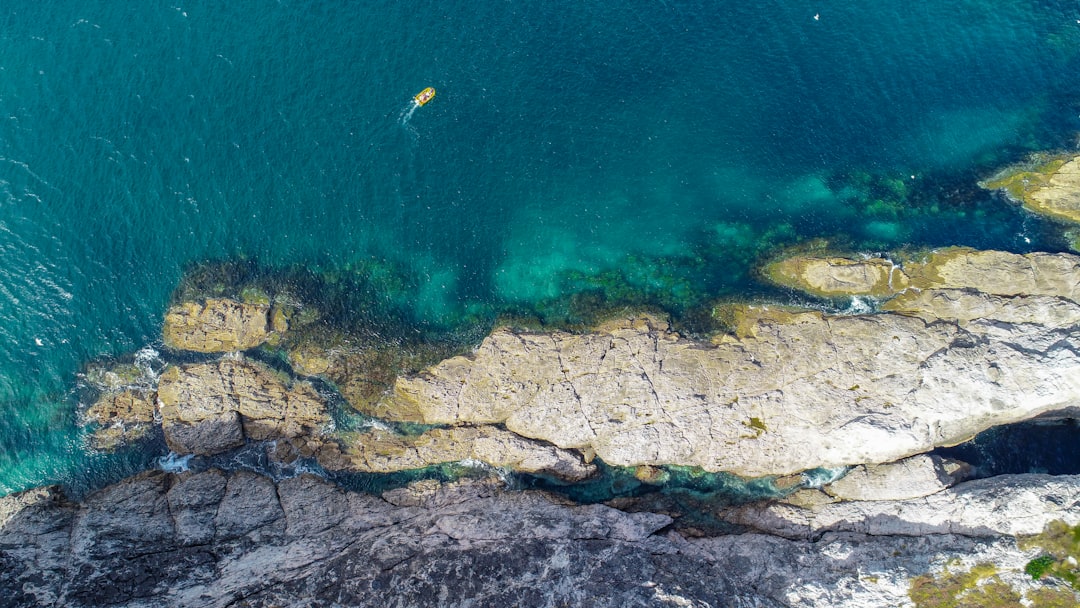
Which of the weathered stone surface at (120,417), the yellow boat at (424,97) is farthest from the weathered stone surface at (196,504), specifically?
the yellow boat at (424,97)

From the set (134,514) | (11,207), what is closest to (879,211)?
(134,514)

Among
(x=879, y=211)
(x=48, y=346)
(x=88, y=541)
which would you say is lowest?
(x=88, y=541)

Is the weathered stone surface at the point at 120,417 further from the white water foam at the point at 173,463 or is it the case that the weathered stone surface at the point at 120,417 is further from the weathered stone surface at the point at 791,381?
the weathered stone surface at the point at 791,381

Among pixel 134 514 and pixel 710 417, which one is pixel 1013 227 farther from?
pixel 134 514

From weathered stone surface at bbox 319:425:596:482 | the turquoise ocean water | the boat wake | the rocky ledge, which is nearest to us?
the rocky ledge

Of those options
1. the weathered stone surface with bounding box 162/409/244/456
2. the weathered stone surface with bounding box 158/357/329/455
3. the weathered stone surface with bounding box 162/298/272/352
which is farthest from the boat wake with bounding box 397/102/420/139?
the weathered stone surface with bounding box 162/409/244/456

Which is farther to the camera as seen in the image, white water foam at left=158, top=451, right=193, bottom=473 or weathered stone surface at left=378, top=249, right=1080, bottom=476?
white water foam at left=158, top=451, right=193, bottom=473

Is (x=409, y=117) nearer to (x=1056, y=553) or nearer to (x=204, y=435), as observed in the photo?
(x=204, y=435)

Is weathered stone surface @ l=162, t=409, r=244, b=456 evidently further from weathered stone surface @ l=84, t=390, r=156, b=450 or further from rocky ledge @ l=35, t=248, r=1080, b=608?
weathered stone surface @ l=84, t=390, r=156, b=450

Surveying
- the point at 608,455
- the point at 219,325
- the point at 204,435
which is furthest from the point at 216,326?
the point at 608,455
